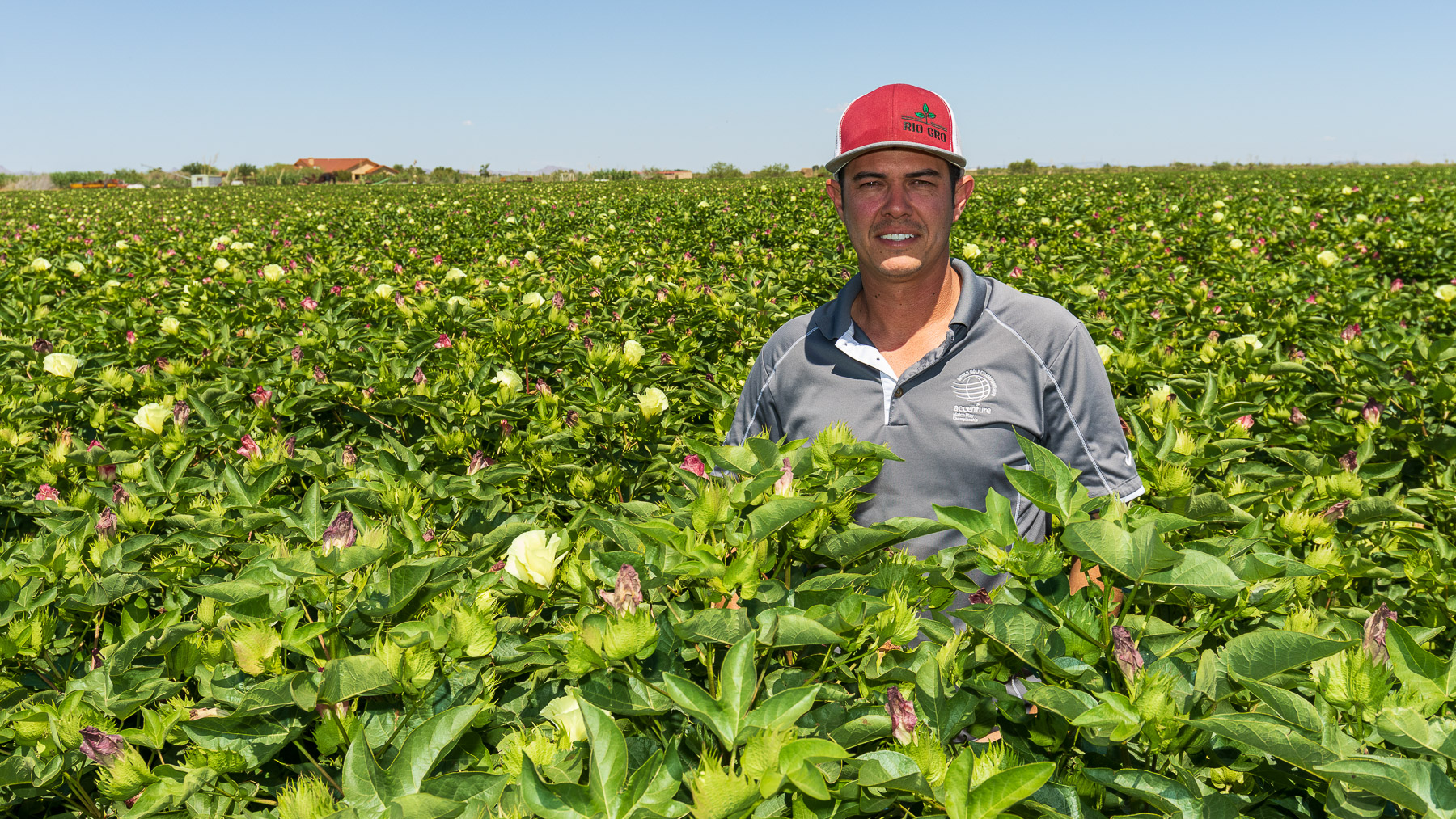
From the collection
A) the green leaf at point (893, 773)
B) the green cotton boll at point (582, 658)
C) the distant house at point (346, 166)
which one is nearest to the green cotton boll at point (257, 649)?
the green cotton boll at point (582, 658)

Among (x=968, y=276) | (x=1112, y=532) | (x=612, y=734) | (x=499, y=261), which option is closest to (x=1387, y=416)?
(x=968, y=276)

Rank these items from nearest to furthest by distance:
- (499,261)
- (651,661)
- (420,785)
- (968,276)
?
(420,785), (651,661), (968,276), (499,261)

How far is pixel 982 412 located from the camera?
→ 1993mm

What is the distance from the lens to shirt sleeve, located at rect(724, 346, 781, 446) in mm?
2285

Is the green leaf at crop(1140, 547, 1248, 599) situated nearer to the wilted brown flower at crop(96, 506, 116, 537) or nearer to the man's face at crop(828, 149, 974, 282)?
the man's face at crop(828, 149, 974, 282)

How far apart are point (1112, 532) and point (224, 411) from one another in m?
2.93

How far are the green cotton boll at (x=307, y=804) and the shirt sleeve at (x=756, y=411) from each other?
60.1 inches

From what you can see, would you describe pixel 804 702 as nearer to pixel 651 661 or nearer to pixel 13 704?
pixel 651 661

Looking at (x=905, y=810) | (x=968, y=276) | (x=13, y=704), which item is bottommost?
(x=13, y=704)

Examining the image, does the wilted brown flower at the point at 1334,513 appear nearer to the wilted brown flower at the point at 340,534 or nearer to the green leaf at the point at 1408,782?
the green leaf at the point at 1408,782

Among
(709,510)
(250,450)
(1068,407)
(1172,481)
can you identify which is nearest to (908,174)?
(1068,407)

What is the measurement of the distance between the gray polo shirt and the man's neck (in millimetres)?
81

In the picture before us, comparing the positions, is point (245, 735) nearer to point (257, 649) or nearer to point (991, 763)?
point (257, 649)

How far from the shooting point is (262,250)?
6016 mm
